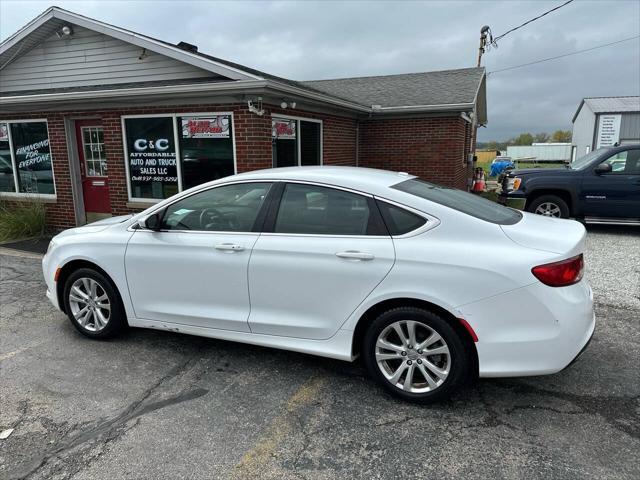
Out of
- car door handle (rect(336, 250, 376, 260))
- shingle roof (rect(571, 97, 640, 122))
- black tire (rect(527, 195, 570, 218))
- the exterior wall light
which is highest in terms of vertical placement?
shingle roof (rect(571, 97, 640, 122))

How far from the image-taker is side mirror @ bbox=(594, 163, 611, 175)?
879cm

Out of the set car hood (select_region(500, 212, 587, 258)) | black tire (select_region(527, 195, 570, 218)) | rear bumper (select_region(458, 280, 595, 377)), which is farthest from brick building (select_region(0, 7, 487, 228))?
rear bumper (select_region(458, 280, 595, 377))

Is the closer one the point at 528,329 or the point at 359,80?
the point at 528,329

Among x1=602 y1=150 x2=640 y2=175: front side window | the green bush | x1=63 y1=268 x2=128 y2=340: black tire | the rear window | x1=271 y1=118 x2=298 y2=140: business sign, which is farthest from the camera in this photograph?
the green bush

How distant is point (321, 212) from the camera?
11.3 feet

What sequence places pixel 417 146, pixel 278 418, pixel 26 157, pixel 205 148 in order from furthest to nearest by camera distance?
pixel 417 146 → pixel 26 157 → pixel 205 148 → pixel 278 418

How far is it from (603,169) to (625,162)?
437 mm

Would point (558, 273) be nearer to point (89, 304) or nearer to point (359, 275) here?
point (359, 275)

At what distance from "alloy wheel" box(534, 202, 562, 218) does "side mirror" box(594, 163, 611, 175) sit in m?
0.93

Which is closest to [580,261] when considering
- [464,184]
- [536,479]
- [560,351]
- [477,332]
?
[560,351]

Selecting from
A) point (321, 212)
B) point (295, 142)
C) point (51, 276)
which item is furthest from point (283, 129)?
point (321, 212)

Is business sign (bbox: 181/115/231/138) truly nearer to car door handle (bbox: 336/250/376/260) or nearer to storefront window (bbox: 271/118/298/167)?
storefront window (bbox: 271/118/298/167)

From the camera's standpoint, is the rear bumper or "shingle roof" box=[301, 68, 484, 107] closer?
the rear bumper

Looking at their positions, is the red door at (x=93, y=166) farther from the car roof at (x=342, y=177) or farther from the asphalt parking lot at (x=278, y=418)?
the car roof at (x=342, y=177)
